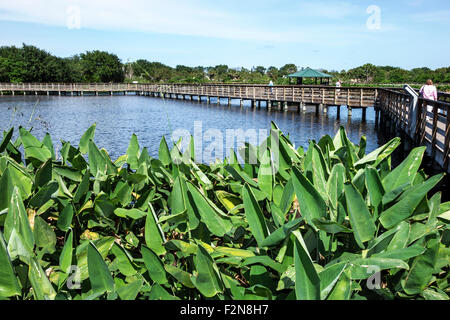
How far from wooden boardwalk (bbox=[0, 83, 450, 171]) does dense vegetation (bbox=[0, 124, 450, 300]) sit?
734 millimetres

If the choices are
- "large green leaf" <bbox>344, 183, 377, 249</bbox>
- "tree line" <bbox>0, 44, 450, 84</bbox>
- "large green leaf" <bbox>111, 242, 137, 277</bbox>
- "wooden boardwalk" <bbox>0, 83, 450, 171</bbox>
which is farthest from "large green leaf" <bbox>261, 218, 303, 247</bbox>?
"tree line" <bbox>0, 44, 450, 84</bbox>

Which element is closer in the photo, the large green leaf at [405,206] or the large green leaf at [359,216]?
the large green leaf at [359,216]

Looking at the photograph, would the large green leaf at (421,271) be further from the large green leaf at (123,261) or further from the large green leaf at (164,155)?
the large green leaf at (164,155)

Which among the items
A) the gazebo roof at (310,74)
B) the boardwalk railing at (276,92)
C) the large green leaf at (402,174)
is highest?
the gazebo roof at (310,74)

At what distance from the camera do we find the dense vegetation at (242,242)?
1219 mm

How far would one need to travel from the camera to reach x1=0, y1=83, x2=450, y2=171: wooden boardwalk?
9844 mm

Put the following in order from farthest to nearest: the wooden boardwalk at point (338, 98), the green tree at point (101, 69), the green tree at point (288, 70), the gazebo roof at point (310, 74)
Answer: the green tree at point (288, 70) → the green tree at point (101, 69) → the gazebo roof at point (310, 74) → the wooden boardwalk at point (338, 98)

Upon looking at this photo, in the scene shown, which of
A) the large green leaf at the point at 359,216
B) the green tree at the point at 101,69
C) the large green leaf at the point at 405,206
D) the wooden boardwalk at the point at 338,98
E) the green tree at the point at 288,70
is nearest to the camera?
the large green leaf at the point at 359,216

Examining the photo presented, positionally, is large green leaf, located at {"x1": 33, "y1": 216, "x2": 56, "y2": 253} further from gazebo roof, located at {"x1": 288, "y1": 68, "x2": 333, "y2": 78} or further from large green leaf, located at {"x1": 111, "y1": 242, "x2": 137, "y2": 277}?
gazebo roof, located at {"x1": 288, "y1": 68, "x2": 333, "y2": 78}

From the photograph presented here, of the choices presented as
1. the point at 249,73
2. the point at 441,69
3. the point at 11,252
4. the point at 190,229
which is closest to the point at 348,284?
the point at 190,229

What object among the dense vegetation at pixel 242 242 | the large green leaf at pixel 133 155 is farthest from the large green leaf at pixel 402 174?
the large green leaf at pixel 133 155

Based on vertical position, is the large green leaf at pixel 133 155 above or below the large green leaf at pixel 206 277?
above

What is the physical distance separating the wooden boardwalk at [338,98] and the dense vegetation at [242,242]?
2.41ft

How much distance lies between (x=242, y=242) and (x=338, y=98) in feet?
109
